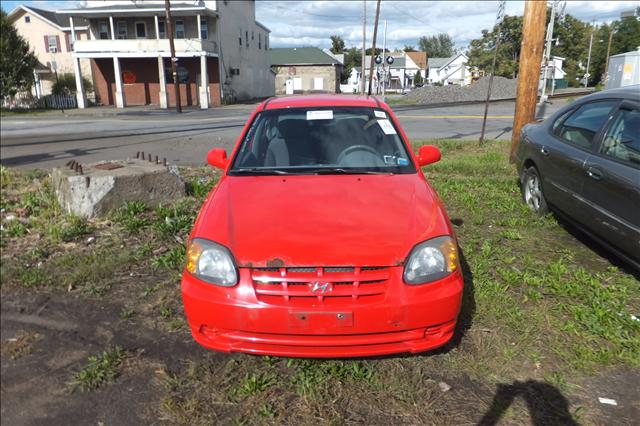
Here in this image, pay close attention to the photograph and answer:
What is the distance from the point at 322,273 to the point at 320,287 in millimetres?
75

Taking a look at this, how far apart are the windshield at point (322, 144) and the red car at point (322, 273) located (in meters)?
0.45

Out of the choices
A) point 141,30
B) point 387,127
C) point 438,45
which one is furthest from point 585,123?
point 438,45

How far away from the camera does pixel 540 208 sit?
226 inches

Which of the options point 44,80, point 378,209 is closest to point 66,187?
point 378,209

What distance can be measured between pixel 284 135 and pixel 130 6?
35.1 meters

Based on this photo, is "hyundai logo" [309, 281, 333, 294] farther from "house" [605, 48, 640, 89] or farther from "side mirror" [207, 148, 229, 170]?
"house" [605, 48, 640, 89]

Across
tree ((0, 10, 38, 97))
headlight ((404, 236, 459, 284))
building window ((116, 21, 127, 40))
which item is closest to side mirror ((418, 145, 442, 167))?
headlight ((404, 236, 459, 284))

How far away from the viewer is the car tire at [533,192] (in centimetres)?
568

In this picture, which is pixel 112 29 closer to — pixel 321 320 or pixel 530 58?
pixel 530 58

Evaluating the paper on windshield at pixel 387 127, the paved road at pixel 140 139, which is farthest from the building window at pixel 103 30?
the paper on windshield at pixel 387 127

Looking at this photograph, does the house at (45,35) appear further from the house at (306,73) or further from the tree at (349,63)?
the tree at (349,63)

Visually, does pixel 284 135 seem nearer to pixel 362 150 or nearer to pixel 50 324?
pixel 362 150

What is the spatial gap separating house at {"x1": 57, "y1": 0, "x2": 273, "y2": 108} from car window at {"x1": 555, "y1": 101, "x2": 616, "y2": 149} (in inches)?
1155

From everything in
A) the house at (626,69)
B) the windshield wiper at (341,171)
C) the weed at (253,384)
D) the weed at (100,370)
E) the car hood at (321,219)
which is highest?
the house at (626,69)
